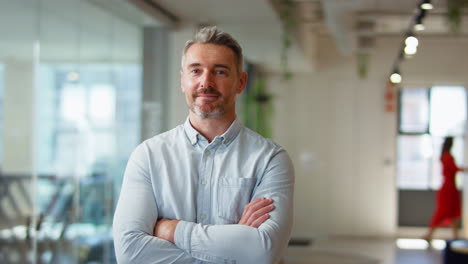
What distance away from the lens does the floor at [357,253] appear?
31.0 ft

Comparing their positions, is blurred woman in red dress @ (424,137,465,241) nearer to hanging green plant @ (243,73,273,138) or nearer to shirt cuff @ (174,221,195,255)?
hanging green plant @ (243,73,273,138)

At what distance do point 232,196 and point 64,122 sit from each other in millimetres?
3761

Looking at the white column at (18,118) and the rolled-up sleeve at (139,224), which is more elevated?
the white column at (18,118)

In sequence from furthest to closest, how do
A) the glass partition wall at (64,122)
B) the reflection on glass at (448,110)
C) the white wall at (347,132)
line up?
1. the reflection on glass at (448,110)
2. the white wall at (347,132)
3. the glass partition wall at (64,122)

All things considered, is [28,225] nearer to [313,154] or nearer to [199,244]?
[199,244]

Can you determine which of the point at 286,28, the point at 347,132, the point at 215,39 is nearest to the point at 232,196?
the point at 215,39

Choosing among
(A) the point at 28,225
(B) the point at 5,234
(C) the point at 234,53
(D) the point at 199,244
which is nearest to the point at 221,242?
(D) the point at 199,244

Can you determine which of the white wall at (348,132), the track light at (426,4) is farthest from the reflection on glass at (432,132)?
the track light at (426,4)

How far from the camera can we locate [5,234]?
184 inches

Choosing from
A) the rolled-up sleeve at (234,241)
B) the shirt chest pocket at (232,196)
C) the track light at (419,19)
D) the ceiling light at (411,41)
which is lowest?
the rolled-up sleeve at (234,241)

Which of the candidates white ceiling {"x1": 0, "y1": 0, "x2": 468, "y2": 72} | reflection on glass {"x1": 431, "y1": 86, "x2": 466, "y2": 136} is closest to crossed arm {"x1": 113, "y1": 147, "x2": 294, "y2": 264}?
white ceiling {"x1": 0, "y1": 0, "x2": 468, "y2": 72}

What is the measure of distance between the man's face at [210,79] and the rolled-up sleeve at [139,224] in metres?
0.26

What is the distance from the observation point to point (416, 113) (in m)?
12.6

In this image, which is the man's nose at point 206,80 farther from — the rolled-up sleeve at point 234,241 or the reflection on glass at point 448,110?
the reflection on glass at point 448,110
